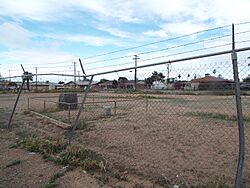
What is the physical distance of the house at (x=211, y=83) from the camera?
4.08 metres

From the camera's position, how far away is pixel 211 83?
167 inches

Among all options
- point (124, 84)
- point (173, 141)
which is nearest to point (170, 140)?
point (173, 141)

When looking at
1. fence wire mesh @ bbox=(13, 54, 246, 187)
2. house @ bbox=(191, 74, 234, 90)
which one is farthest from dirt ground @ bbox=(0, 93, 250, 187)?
house @ bbox=(191, 74, 234, 90)

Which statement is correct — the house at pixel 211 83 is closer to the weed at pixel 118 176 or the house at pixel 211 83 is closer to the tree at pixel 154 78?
the tree at pixel 154 78

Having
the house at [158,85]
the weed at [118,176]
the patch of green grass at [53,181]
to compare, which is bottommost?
the patch of green grass at [53,181]

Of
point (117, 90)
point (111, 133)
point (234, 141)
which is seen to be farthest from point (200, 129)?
point (117, 90)

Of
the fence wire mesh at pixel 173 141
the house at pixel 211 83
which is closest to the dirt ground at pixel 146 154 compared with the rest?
the fence wire mesh at pixel 173 141

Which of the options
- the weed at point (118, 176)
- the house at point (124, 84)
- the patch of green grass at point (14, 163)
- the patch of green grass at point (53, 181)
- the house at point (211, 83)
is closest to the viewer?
the house at point (211, 83)

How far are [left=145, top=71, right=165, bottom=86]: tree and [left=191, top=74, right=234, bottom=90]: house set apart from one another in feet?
2.01

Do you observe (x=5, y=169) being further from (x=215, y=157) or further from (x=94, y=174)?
(x=215, y=157)

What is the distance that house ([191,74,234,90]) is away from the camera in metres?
4.08

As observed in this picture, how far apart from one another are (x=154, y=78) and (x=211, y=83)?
117 cm

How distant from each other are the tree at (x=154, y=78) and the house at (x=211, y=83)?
61 centimetres

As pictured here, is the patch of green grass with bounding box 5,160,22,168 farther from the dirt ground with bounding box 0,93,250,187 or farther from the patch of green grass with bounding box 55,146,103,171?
the patch of green grass with bounding box 55,146,103,171
